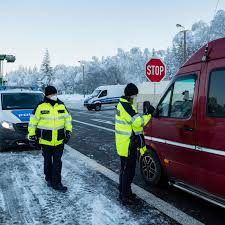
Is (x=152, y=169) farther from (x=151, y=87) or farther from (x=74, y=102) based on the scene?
(x=74, y=102)

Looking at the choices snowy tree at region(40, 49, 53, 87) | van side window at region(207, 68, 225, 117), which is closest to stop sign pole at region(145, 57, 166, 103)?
van side window at region(207, 68, 225, 117)

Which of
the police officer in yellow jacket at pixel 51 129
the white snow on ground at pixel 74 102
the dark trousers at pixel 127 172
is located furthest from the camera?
the white snow on ground at pixel 74 102

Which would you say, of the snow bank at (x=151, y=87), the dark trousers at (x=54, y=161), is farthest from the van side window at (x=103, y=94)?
the dark trousers at (x=54, y=161)

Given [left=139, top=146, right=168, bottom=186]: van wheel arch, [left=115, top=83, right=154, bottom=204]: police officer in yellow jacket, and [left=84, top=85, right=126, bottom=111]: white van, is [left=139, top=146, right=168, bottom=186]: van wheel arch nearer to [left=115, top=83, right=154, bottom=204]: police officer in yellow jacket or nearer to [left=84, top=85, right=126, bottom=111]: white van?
[left=115, top=83, right=154, bottom=204]: police officer in yellow jacket

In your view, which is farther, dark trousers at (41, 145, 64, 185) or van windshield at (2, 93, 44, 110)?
van windshield at (2, 93, 44, 110)

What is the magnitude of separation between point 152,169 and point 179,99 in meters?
1.34

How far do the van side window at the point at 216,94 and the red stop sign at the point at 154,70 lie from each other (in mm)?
8532

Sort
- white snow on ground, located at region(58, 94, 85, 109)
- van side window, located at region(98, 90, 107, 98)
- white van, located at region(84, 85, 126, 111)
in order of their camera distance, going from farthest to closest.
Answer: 1. white snow on ground, located at region(58, 94, 85, 109)
2. van side window, located at region(98, 90, 107, 98)
3. white van, located at region(84, 85, 126, 111)

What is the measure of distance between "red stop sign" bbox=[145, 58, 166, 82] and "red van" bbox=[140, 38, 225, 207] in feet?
24.7

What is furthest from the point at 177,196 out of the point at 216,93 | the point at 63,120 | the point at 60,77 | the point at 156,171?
the point at 60,77

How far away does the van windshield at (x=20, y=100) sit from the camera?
31.9ft

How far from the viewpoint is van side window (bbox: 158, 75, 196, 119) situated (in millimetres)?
4816

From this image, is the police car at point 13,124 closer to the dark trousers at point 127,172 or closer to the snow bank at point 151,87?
the dark trousers at point 127,172

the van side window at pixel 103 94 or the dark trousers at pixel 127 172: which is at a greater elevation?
the van side window at pixel 103 94
